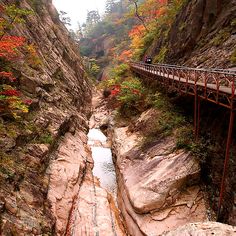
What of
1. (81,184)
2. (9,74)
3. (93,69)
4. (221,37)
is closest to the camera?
(9,74)

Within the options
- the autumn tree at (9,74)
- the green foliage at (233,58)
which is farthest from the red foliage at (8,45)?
the green foliage at (233,58)

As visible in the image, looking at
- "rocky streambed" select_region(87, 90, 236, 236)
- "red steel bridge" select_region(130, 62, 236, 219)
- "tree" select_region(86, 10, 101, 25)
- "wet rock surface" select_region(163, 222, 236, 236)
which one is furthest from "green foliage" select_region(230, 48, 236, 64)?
"tree" select_region(86, 10, 101, 25)

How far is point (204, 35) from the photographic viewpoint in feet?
65.9

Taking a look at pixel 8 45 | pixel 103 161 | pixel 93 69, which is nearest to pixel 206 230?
pixel 8 45

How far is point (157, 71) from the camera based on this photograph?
22.1 meters

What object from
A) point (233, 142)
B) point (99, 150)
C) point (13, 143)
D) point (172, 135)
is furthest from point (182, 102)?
point (13, 143)

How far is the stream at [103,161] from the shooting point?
19.2m

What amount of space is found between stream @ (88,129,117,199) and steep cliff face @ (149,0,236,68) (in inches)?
431

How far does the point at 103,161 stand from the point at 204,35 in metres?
13.8

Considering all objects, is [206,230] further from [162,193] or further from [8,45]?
[8,45]

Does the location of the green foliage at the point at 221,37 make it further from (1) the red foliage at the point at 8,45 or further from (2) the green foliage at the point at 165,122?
(1) the red foliage at the point at 8,45

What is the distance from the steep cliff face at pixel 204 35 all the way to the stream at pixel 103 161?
10.9 m

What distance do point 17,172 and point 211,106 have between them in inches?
441

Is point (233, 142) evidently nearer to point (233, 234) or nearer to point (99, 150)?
point (233, 234)
